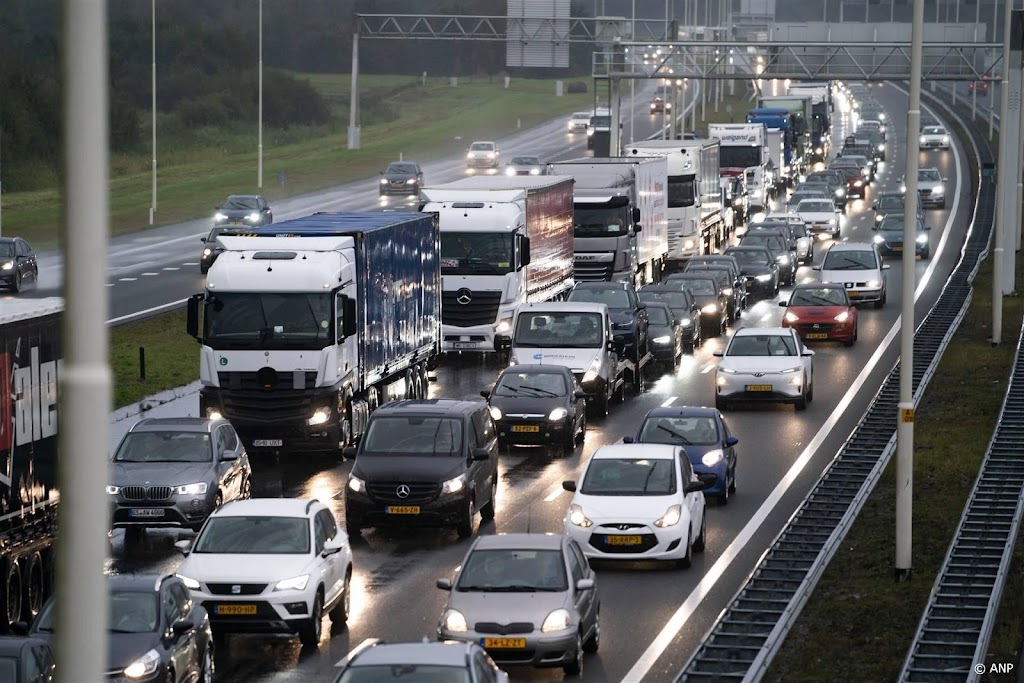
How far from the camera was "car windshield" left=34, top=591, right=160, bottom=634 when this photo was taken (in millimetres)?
16719

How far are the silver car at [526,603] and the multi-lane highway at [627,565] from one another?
428 millimetres

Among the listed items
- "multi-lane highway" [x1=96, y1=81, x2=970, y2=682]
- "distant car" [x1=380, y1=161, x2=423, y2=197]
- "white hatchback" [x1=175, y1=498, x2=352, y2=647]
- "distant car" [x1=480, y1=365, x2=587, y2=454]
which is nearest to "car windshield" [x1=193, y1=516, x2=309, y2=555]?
"white hatchback" [x1=175, y1=498, x2=352, y2=647]

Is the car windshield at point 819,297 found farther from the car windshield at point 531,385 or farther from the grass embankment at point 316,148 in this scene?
the grass embankment at point 316,148

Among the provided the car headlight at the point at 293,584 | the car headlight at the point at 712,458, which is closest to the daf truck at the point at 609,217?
the car headlight at the point at 712,458

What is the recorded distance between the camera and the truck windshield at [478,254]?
141 feet

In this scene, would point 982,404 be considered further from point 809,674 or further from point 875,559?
A: point 809,674

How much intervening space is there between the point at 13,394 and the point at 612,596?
7.33 m

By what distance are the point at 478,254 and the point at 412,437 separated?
1753cm

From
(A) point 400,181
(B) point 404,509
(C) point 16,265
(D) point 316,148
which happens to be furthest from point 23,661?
(D) point 316,148

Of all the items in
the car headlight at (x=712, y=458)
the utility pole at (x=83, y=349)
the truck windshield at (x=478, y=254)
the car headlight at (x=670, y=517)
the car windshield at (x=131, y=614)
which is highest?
the utility pole at (x=83, y=349)

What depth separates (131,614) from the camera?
16859mm

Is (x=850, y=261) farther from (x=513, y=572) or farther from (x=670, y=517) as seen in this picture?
(x=513, y=572)

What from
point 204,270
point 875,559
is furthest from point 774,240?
point 875,559

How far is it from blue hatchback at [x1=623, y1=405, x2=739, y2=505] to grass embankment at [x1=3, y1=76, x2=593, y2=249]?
156 feet
